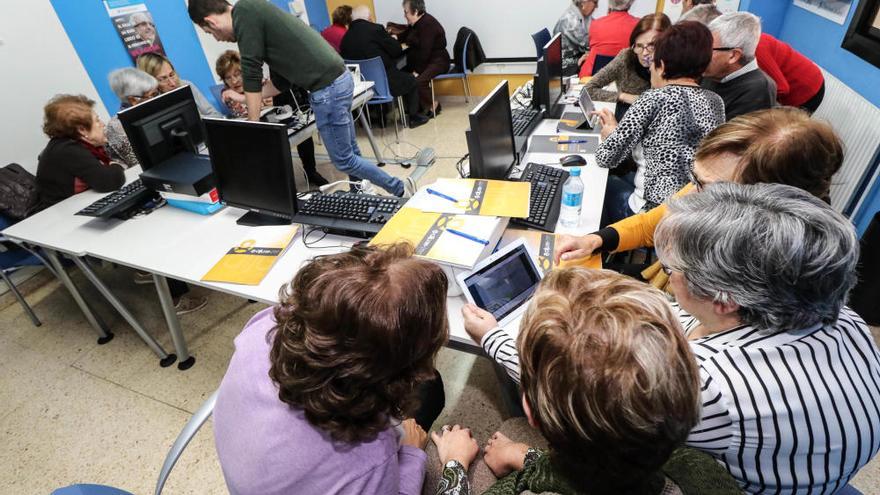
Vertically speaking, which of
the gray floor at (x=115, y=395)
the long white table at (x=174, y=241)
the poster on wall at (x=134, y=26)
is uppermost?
the poster on wall at (x=134, y=26)

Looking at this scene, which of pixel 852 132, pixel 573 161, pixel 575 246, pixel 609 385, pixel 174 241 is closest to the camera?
pixel 609 385

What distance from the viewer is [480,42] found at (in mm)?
5199

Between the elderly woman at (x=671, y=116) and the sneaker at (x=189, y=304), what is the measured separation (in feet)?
7.93

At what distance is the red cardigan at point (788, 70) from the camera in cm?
245

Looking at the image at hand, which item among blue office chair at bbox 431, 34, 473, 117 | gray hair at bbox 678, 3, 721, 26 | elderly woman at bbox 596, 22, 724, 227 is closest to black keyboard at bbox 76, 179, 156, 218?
elderly woman at bbox 596, 22, 724, 227

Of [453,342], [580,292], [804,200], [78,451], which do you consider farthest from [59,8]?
[804,200]

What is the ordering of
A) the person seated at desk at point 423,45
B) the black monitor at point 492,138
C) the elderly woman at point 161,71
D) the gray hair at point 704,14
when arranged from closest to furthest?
the black monitor at point 492,138 → the gray hair at point 704,14 → the elderly woman at point 161,71 → the person seated at desk at point 423,45

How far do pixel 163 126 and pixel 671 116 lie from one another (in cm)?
225

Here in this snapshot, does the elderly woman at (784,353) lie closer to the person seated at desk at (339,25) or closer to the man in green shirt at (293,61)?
the man in green shirt at (293,61)

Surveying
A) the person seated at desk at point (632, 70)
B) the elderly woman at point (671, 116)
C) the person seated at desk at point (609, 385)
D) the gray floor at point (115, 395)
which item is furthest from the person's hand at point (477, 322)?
the person seated at desk at point (632, 70)

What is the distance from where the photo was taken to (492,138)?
1.70 m

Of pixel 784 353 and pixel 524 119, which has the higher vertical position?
pixel 784 353

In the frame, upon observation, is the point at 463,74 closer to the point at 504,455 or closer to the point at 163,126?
the point at 163,126

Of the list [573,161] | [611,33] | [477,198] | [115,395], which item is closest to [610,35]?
[611,33]
